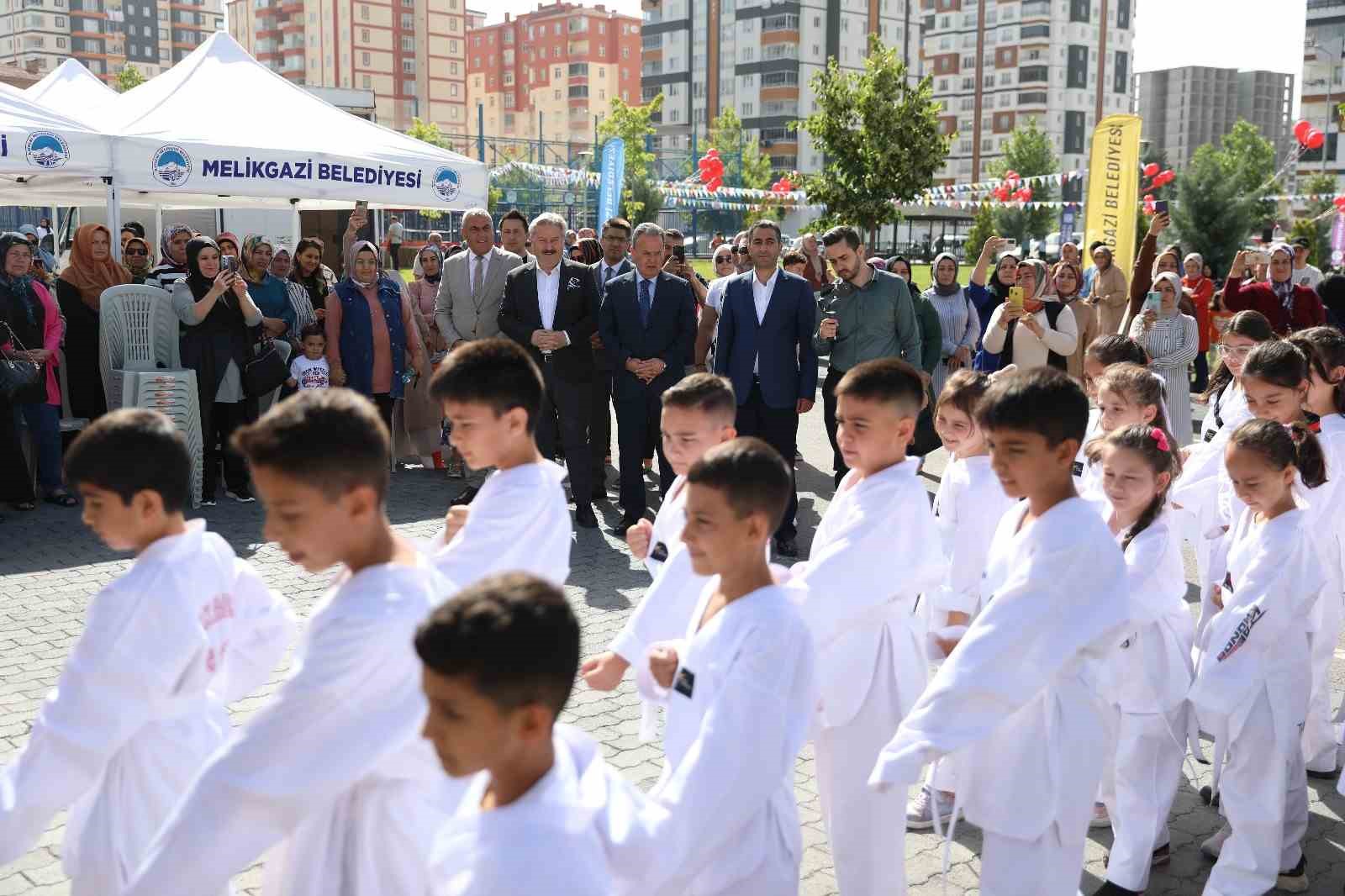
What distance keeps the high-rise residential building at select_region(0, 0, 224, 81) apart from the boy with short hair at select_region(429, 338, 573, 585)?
438 ft

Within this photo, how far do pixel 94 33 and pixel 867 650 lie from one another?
14406 centimetres

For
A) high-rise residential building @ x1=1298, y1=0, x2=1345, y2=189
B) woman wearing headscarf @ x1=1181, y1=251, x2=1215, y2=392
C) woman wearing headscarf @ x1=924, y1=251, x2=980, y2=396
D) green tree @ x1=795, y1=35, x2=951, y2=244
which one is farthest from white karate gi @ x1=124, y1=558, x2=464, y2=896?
high-rise residential building @ x1=1298, y1=0, x2=1345, y2=189

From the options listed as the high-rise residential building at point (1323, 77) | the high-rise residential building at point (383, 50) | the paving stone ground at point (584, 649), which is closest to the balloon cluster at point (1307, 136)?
the paving stone ground at point (584, 649)

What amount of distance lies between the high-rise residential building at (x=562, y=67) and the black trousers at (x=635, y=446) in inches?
4519

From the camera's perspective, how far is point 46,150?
9.33 meters

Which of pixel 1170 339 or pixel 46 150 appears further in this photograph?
pixel 1170 339

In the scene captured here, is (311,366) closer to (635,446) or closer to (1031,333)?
(635,446)

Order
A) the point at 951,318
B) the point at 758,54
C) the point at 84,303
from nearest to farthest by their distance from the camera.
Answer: the point at 84,303 → the point at 951,318 → the point at 758,54

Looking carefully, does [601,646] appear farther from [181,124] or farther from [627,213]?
[627,213]

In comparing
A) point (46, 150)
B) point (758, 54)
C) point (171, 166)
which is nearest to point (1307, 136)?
point (171, 166)

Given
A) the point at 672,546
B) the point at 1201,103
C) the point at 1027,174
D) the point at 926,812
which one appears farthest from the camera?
the point at 1201,103

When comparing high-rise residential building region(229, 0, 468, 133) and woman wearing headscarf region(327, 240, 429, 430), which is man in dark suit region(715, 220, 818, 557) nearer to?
woman wearing headscarf region(327, 240, 429, 430)

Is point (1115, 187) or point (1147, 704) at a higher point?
point (1115, 187)

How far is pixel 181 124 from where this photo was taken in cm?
1041
